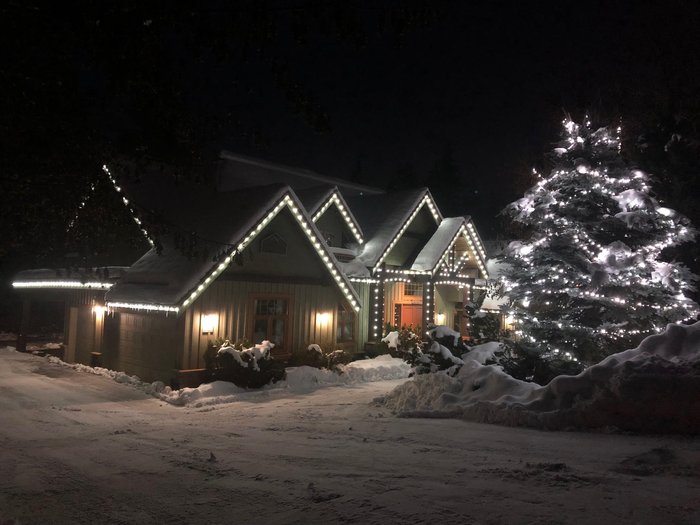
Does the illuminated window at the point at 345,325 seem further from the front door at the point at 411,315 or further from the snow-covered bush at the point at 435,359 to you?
the snow-covered bush at the point at 435,359

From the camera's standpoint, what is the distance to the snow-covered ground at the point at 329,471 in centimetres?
538

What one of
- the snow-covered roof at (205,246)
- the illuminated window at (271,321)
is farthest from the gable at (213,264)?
the illuminated window at (271,321)

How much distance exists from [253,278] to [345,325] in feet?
19.8

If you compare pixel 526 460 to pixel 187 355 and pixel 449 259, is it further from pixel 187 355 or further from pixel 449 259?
pixel 449 259

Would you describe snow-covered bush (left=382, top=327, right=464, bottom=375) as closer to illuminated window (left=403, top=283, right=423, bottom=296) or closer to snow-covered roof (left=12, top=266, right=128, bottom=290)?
snow-covered roof (left=12, top=266, right=128, bottom=290)

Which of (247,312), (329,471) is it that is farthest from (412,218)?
(329,471)

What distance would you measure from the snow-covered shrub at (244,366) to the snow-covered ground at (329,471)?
330cm

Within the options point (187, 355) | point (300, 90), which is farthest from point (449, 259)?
point (300, 90)

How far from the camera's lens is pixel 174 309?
1474cm

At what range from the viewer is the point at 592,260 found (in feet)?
48.2

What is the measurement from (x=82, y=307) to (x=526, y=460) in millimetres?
17956

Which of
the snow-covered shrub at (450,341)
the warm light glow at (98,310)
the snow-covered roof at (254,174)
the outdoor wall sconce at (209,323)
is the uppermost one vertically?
the snow-covered roof at (254,174)

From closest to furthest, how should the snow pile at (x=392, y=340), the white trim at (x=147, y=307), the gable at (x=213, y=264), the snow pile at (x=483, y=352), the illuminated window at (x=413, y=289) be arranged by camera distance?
1. the snow pile at (x=483, y=352)
2. the white trim at (x=147, y=307)
3. the gable at (x=213, y=264)
4. the snow pile at (x=392, y=340)
5. the illuminated window at (x=413, y=289)

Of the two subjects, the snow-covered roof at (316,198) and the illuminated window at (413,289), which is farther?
the illuminated window at (413,289)
